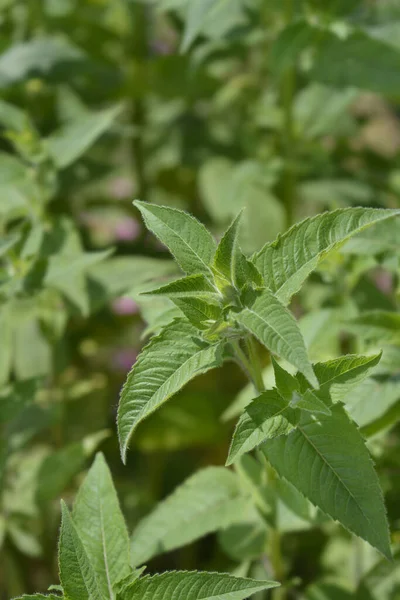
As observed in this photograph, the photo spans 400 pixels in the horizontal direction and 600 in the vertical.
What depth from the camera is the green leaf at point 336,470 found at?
108 cm

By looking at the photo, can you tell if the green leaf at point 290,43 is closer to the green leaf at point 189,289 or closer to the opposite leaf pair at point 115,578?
the green leaf at point 189,289

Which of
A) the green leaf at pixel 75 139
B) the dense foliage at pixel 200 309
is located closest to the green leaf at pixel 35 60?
the dense foliage at pixel 200 309

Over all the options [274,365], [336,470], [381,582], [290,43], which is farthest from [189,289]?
[290,43]

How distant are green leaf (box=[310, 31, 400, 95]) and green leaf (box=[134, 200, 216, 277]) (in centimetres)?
100

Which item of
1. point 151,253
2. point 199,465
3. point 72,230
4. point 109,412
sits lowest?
point 199,465

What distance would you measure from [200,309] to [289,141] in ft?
4.66

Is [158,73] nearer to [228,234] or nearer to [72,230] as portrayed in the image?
[72,230]

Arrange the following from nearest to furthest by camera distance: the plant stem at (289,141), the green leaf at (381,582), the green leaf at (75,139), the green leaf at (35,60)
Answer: the green leaf at (381,582)
the green leaf at (75,139)
the green leaf at (35,60)
the plant stem at (289,141)

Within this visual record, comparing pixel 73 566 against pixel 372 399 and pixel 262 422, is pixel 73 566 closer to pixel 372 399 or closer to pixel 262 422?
pixel 262 422

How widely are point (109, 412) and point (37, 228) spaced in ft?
2.55

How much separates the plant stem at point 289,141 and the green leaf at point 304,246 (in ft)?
4.12

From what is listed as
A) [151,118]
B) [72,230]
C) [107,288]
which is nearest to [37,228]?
[72,230]

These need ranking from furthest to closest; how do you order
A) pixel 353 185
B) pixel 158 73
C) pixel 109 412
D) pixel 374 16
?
pixel 158 73
pixel 353 185
pixel 109 412
pixel 374 16

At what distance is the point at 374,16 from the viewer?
7.32 feet
